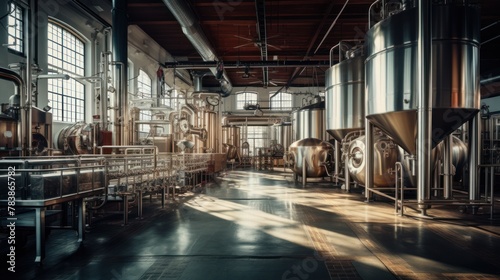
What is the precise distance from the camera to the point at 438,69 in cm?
527

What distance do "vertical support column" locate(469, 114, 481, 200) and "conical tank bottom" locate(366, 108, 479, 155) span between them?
27 cm

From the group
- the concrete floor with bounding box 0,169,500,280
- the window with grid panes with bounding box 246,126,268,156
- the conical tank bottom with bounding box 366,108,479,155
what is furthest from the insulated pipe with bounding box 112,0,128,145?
the window with grid panes with bounding box 246,126,268,156

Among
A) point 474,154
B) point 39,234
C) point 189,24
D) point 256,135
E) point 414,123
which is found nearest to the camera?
point 39,234

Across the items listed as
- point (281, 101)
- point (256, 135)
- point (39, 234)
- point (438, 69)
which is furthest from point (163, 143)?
point (256, 135)

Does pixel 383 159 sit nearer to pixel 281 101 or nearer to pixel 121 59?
pixel 121 59

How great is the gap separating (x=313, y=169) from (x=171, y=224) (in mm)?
6596

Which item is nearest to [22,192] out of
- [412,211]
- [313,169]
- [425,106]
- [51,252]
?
[51,252]

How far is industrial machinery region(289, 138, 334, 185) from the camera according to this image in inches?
419

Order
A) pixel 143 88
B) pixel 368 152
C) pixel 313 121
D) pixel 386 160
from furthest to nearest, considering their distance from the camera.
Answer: pixel 143 88, pixel 313 121, pixel 386 160, pixel 368 152

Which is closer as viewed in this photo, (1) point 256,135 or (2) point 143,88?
(2) point 143,88

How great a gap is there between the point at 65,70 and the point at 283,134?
467 inches

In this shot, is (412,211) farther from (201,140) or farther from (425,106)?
(201,140)

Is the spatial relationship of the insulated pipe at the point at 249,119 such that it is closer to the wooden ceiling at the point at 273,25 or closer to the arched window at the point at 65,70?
the wooden ceiling at the point at 273,25

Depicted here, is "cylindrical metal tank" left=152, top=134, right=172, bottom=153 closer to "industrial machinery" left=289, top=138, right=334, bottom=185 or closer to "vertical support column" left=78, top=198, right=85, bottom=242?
"industrial machinery" left=289, top=138, right=334, bottom=185
